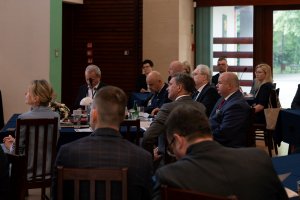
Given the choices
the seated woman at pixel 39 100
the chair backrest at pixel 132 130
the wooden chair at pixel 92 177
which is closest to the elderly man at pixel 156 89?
the chair backrest at pixel 132 130

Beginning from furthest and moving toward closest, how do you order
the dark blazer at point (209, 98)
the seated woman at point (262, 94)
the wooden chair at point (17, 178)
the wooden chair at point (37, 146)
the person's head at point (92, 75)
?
1. the seated woman at point (262, 94)
2. the person's head at point (92, 75)
3. the dark blazer at point (209, 98)
4. the wooden chair at point (37, 146)
5. the wooden chair at point (17, 178)

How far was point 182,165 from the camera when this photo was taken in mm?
2424

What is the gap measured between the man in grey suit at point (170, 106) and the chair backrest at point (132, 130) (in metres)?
0.12

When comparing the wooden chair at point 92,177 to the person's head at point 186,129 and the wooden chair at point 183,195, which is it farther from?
the wooden chair at point 183,195

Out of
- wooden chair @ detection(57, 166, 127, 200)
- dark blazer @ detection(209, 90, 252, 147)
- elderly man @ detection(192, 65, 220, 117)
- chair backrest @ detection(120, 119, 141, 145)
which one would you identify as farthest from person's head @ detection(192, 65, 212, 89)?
wooden chair @ detection(57, 166, 127, 200)

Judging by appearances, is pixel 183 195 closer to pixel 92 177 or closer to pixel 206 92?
pixel 92 177

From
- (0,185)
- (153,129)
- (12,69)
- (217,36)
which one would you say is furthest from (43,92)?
(217,36)

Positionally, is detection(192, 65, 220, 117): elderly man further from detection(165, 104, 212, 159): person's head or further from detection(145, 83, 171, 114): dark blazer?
detection(165, 104, 212, 159): person's head

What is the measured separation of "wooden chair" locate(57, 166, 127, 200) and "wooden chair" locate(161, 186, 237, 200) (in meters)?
0.51

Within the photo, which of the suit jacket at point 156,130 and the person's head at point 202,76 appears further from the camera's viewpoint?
the person's head at point 202,76

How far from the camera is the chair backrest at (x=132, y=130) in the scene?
16.7 ft

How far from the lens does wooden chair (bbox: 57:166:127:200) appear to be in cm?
283

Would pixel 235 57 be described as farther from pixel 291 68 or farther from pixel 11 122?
pixel 11 122

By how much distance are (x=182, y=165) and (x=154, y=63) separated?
365 inches
